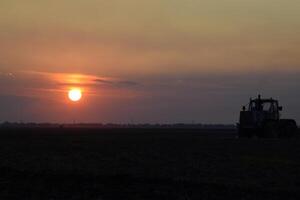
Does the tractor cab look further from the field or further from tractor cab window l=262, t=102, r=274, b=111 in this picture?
the field

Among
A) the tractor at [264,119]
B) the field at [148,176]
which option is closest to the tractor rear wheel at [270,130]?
the tractor at [264,119]

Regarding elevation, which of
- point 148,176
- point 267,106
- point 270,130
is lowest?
point 148,176

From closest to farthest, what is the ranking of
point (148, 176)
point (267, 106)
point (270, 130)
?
point (148, 176) → point (270, 130) → point (267, 106)

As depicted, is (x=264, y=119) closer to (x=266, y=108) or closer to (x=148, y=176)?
(x=266, y=108)

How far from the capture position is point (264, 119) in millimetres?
59812

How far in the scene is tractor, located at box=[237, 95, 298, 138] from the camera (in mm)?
59781

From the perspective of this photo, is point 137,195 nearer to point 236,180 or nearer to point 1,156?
point 236,180

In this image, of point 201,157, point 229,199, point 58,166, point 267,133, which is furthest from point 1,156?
point 267,133

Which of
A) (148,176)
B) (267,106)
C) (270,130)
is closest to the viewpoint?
(148,176)

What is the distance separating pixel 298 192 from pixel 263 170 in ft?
21.2

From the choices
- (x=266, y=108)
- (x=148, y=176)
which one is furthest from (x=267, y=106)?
(x=148, y=176)

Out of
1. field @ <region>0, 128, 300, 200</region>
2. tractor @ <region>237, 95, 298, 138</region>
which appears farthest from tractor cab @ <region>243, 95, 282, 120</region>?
field @ <region>0, 128, 300, 200</region>

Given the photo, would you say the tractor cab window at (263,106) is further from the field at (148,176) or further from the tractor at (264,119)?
the field at (148,176)

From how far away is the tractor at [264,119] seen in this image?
59.8m
